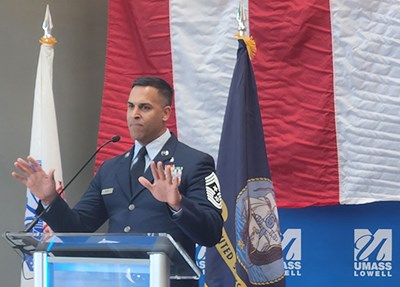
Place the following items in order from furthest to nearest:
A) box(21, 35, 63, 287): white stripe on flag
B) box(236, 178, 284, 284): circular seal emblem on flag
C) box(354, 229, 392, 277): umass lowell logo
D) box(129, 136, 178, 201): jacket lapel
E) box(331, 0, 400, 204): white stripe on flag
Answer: box(21, 35, 63, 287): white stripe on flag → box(354, 229, 392, 277): umass lowell logo → box(331, 0, 400, 204): white stripe on flag → box(236, 178, 284, 284): circular seal emblem on flag → box(129, 136, 178, 201): jacket lapel

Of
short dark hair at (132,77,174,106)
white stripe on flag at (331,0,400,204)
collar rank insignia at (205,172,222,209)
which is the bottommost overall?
collar rank insignia at (205,172,222,209)

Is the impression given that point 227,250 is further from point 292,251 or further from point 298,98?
point 298,98

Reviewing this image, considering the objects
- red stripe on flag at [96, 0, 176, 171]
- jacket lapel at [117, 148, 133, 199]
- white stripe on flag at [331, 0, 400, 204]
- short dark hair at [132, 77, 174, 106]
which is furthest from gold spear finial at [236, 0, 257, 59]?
jacket lapel at [117, 148, 133, 199]

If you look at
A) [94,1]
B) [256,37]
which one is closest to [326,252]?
[256,37]

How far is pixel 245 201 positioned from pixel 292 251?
1.87ft

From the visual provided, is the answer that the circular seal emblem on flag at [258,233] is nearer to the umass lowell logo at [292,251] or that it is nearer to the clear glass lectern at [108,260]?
the umass lowell logo at [292,251]

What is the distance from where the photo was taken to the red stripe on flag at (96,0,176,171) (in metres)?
3.40

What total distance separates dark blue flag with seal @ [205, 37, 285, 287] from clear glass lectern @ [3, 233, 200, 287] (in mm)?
1356

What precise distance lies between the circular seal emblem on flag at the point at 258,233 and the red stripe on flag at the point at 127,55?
25.9 inches

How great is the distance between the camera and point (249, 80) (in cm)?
298

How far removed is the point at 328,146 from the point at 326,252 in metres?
0.54

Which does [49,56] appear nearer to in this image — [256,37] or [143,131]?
[256,37]

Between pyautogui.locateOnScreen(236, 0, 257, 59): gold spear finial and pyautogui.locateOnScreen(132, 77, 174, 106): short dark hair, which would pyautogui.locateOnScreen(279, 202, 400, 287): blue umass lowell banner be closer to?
pyautogui.locateOnScreen(236, 0, 257, 59): gold spear finial

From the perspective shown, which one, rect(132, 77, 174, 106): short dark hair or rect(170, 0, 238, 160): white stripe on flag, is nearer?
rect(132, 77, 174, 106): short dark hair
